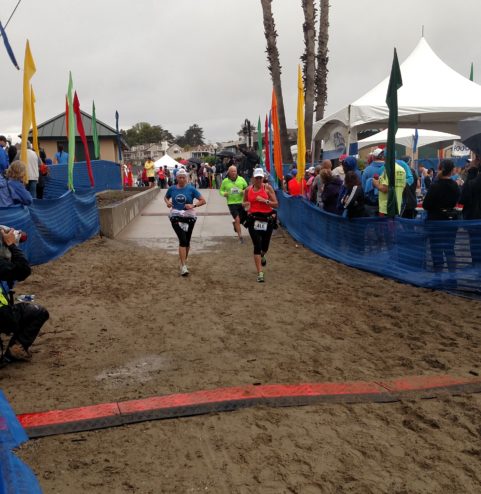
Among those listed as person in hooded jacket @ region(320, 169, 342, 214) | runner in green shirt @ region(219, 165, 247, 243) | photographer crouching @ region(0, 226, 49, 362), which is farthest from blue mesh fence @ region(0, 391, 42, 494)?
runner in green shirt @ region(219, 165, 247, 243)

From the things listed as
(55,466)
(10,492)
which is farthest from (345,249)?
(10,492)

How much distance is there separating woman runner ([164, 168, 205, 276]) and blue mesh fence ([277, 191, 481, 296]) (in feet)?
8.45

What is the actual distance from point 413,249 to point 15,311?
5174 mm

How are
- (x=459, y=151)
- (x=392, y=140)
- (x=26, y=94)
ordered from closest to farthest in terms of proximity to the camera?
1. (x=392, y=140)
2. (x=26, y=94)
3. (x=459, y=151)

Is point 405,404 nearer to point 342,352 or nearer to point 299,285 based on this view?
point 342,352

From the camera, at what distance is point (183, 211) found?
29.6ft

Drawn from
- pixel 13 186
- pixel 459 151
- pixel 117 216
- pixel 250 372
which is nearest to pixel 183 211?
pixel 13 186

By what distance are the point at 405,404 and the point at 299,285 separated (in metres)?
4.27

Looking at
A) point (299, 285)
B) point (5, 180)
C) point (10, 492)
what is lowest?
point (299, 285)

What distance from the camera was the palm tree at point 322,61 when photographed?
20391 millimetres

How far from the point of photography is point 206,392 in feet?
13.8

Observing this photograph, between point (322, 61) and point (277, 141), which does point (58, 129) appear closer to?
point (322, 61)

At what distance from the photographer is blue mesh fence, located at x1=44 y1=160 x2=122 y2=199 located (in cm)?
1486

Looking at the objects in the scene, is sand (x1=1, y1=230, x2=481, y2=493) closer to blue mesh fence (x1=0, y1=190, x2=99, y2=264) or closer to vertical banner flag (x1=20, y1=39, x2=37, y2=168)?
blue mesh fence (x1=0, y1=190, x2=99, y2=264)
